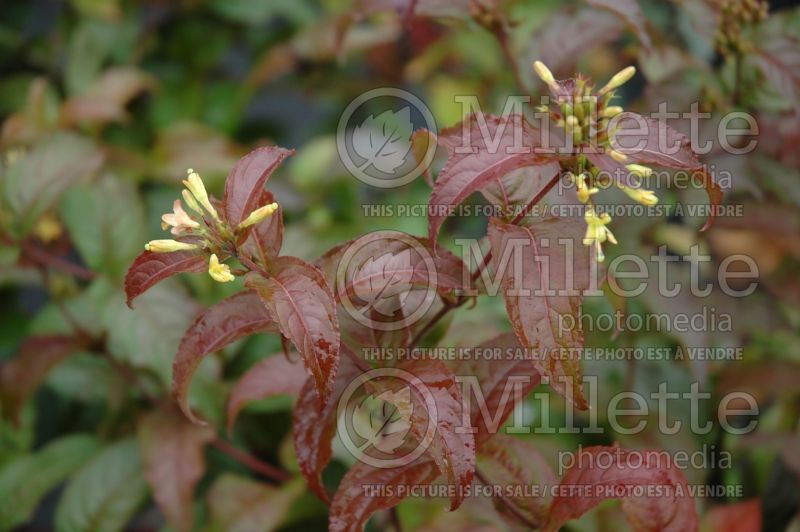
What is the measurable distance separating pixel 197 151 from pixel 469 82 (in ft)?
2.30

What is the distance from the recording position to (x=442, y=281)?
2.54 ft

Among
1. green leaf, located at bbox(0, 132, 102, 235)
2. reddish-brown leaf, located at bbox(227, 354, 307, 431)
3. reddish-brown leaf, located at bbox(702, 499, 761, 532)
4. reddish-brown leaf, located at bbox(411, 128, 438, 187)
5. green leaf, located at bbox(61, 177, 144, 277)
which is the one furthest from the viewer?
green leaf, located at bbox(61, 177, 144, 277)

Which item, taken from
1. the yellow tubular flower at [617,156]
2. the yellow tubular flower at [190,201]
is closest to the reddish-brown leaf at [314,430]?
the yellow tubular flower at [190,201]

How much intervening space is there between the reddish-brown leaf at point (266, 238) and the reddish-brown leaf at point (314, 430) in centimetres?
14

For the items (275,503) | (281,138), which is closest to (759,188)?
(275,503)

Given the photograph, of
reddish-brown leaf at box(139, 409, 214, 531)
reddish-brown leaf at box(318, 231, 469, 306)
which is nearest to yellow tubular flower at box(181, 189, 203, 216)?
reddish-brown leaf at box(318, 231, 469, 306)

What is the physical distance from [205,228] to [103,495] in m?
0.65

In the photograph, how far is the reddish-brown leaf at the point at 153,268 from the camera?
2.40ft

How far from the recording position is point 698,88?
1216mm

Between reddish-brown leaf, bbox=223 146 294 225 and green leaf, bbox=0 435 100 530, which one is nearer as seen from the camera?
reddish-brown leaf, bbox=223 146 294 225

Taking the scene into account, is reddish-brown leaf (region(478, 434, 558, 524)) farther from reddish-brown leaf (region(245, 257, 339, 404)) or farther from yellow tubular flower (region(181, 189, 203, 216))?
yellow tubular flower (region(181, 189, 203, 216))

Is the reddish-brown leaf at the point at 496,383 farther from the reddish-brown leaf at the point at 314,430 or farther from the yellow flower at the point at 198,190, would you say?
the yellow flower at the point at 198,190

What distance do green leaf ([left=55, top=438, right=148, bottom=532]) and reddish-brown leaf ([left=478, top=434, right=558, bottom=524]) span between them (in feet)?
1.96

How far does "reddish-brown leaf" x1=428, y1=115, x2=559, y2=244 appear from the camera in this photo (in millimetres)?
715
